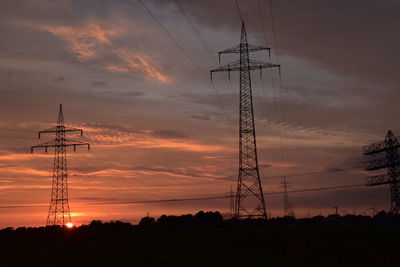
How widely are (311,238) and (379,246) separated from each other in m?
8.11

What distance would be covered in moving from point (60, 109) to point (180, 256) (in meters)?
41.9

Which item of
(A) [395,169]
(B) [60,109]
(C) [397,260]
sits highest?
(B) [60,109]

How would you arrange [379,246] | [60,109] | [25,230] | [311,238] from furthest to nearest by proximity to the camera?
[25,230] → [60,109] → [311,238] → [379,246]

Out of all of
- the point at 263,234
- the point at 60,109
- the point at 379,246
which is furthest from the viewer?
the point at 60,109

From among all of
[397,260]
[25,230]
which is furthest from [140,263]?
[25,230]

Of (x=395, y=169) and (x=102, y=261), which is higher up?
(x=395, y=169)

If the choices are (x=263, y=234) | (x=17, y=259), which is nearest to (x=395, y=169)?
(x=263, y=234)

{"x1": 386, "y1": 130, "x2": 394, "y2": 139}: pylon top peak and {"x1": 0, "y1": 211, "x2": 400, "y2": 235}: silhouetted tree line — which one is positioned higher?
{"x1": 386, "y1": 130, "x2": 394, "y2": 139}: pylon top peak

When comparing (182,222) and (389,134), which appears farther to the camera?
(182,222)

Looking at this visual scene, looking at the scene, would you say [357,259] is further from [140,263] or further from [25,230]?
[25,230]

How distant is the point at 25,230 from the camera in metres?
117

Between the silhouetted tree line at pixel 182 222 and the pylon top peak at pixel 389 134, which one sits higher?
the pylon top peak at pixel 389 134

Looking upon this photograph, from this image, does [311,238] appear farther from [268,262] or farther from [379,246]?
[268,262]

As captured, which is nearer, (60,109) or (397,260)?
(397,260)
